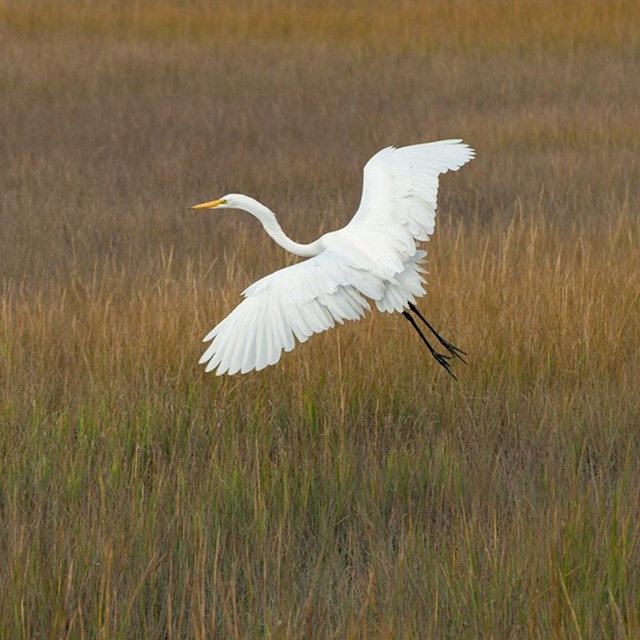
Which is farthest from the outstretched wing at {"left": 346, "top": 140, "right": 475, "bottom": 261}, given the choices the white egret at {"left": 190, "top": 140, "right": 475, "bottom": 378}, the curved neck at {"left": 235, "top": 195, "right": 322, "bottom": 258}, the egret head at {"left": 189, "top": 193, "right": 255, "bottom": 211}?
the egret head at {"left": 189, "top": 193, "right": 255, "bottom": 211}

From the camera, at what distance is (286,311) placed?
3.29 metres

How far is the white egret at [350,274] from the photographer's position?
323 centimetres

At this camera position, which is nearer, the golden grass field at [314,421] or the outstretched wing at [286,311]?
the golden grass field at [314,421]

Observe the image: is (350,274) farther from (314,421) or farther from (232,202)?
(232,202)

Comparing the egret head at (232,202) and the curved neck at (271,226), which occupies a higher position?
the egret head at (232,202)

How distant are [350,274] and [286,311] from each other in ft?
0.89

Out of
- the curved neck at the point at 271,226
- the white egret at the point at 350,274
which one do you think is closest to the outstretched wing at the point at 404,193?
the white egret at the point at 350,274

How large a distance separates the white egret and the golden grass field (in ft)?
0.94

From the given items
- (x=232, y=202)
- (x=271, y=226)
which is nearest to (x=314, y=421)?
(x=271, y=226)

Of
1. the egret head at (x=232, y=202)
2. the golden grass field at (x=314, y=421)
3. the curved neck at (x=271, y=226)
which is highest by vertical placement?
the egret head at (x=232, y=202)

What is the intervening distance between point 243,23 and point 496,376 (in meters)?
10.2

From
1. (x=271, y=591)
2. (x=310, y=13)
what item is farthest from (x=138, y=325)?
(x=310, y=13)

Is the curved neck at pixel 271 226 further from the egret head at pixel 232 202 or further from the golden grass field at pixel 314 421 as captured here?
the golden grass field at pixel 314 421

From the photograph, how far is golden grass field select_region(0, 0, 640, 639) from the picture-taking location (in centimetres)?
259
